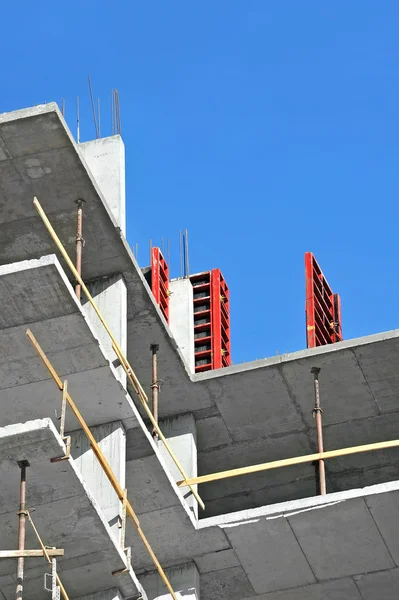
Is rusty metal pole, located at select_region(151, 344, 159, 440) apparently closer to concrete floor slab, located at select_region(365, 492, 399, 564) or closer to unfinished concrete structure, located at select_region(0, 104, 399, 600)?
unfinished concrete structure, located at select_region(0, 104, 399, 600)

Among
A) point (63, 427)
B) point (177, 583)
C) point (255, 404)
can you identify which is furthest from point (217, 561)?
point (63, 427)

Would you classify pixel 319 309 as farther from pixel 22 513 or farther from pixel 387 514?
pixel 22 513

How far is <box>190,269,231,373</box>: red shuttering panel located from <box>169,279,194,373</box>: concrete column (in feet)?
2.03

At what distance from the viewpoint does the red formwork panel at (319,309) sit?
90.3 feet

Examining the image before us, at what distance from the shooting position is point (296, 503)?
22.0m

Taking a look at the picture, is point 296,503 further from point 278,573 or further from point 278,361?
point 278,361

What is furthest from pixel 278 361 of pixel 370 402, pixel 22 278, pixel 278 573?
pixel 22 278

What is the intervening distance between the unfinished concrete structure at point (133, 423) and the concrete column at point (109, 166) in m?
0.02

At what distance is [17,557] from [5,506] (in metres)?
1.32

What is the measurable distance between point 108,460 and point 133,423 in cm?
67

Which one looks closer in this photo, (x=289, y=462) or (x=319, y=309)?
(x=289, y=462)

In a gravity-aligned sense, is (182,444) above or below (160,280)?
below

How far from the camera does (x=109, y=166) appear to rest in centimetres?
2462

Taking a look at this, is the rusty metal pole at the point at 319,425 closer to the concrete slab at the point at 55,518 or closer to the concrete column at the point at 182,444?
the concrete column at the point at 182,444
